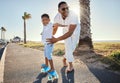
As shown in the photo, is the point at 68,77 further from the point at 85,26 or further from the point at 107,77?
the point at 85,26

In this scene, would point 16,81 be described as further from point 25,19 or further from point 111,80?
point 25,19

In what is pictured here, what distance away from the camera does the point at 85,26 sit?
45.8ft

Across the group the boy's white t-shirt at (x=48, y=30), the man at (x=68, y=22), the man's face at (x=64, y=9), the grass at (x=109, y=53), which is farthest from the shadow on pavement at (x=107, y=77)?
the man's face at (x=64, y=9)

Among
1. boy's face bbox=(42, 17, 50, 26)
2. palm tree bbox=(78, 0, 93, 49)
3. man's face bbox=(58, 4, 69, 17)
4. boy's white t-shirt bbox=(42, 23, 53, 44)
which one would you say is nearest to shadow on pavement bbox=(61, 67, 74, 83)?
boy's white t-shirt bbox=(42, 23, 53, 44)

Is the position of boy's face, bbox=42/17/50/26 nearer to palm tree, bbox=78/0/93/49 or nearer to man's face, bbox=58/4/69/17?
man's face, bbox=58/4/69/17

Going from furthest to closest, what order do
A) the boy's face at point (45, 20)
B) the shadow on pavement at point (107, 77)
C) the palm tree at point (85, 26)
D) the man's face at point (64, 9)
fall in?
the palm tree at point (85, 26) < the boy's face at point (45, 20) < the man's face at point (64, 9) < the shadow on pavement at point (107, 77)

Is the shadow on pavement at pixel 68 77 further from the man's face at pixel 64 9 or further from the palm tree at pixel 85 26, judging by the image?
the palm tree at pixel 85 26

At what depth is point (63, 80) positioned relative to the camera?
5.67 metres

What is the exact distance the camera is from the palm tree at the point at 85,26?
1388 cm

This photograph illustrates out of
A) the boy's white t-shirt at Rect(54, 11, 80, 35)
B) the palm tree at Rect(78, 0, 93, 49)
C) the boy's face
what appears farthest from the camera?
the palm tree at Rect(78, 0, 93, 49)

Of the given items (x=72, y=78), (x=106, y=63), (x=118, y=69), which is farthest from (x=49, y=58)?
(x=106, y=63)

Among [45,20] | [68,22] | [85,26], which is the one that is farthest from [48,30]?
[85,26]

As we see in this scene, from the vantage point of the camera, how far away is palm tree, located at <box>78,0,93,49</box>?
1388 centimetres

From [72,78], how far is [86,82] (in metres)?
0.50
